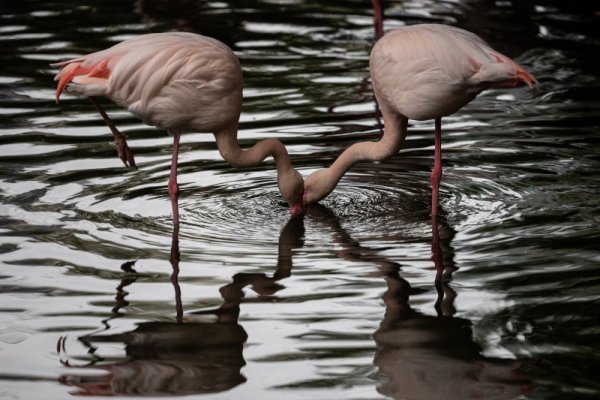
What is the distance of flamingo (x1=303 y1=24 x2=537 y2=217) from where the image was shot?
22.0 feet

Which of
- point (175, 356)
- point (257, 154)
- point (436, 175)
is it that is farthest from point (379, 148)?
point (175, 356)

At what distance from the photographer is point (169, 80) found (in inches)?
277

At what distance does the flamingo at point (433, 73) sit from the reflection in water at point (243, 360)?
1172 millimetres

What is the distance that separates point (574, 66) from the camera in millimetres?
11336

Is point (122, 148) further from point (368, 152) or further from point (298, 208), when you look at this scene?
point (368, 152)

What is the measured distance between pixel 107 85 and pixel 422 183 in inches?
96.7

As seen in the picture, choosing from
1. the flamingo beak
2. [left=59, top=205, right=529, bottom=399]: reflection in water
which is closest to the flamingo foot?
the flamingo beak

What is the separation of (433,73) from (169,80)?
1579 mm

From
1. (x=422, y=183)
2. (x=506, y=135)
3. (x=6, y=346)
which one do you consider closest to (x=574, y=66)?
(x=506, y=135)

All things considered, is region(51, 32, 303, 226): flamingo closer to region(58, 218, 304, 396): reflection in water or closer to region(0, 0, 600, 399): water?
region(0, 0, 600, 399): water

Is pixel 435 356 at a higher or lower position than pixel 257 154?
lower

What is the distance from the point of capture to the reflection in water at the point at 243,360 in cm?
486

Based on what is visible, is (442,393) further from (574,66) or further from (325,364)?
(574,66)

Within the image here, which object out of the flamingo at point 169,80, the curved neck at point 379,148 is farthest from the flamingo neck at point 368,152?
the flamingo at point 169,80
